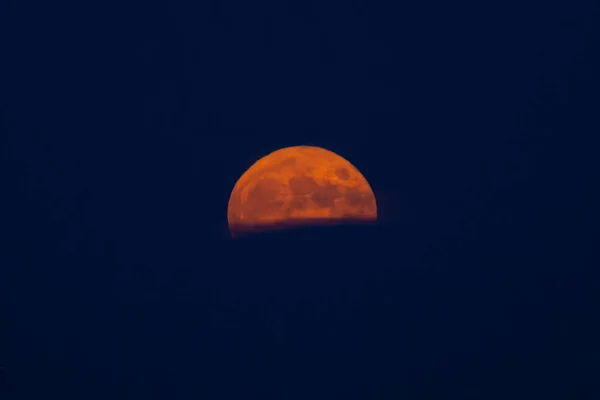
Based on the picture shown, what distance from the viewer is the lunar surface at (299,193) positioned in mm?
4637

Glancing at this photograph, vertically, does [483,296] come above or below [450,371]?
above

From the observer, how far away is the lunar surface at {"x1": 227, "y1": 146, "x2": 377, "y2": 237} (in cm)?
464

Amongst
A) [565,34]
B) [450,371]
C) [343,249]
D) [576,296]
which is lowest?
[450,371]

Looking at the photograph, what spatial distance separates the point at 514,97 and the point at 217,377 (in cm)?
298

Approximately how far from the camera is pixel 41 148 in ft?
14.8

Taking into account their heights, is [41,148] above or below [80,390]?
above

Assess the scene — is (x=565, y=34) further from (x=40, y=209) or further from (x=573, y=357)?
(x=40, y=209)

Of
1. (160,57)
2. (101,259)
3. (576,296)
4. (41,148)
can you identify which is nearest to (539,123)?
(576,296)

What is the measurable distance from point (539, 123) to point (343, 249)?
1.72 metres

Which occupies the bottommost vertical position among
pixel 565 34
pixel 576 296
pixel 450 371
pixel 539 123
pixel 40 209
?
pixel 450 371

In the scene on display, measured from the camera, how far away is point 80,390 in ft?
14.5

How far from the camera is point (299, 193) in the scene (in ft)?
16.9

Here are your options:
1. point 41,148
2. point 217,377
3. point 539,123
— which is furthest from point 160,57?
point 539,123

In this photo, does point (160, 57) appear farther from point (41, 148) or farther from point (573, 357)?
point (573, 357)
